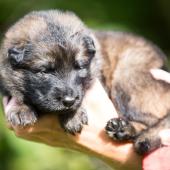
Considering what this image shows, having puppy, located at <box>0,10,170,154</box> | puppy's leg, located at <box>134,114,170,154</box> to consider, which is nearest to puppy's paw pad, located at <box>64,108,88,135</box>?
puppy, located at <box>0,10,170,154</box>

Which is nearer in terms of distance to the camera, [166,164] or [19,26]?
[166,164]

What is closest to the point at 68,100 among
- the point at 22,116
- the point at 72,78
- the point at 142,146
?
the point at 72,78

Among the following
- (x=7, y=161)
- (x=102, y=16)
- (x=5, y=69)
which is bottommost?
(x=7, y=161)

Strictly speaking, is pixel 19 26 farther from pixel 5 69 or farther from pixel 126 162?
pixel 126 162

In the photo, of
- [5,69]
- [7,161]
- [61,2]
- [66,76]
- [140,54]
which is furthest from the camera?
[61,2]

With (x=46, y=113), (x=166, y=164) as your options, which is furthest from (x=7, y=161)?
(x=166, y=164)

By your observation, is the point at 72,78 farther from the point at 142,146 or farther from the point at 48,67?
the point at 142,146

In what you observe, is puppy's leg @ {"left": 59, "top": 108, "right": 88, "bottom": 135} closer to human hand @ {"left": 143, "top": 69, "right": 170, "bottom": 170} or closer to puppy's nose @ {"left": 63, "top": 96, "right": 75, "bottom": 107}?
puppy's nose @ {"left": 63, "top": 96, "right": 75, "bottom": 107}
